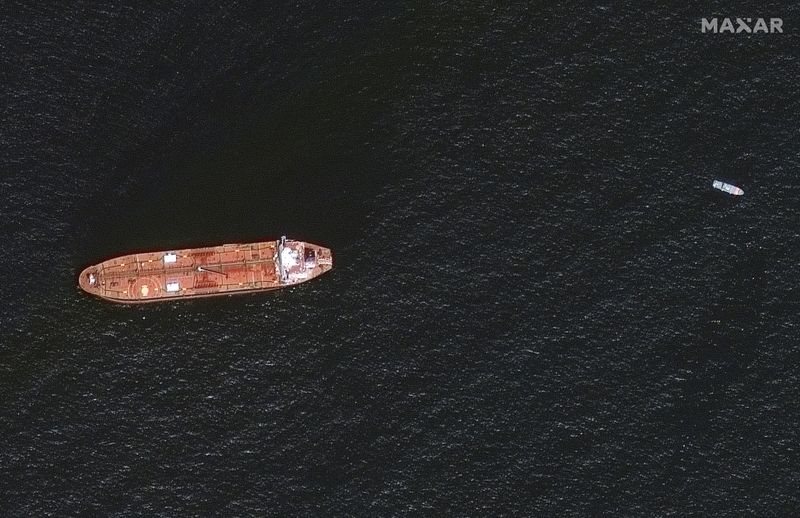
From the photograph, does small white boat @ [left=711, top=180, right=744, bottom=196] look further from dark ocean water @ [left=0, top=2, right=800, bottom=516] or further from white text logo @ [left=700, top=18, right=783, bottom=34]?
white text logo @ [left=700, top=18, right=783, bottom=34]

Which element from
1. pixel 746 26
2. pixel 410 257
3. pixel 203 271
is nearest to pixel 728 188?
pixel 746 26

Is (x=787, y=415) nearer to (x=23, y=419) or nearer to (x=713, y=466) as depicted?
(x=713, y=466)

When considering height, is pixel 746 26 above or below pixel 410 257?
above

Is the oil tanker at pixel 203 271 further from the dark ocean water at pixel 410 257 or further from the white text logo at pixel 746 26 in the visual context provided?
the white text logo at pixel 746 26

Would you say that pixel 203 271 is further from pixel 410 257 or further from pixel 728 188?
pixel 728 188

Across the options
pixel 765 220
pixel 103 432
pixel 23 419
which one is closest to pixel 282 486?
pixel 103 432

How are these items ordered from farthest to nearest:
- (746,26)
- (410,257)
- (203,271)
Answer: (746,26), (410,257), (203,271)
